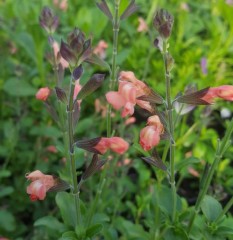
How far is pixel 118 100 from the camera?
80 cm

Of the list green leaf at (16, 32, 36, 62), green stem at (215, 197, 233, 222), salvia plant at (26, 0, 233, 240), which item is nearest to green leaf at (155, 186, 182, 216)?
salvia plant at (26, 0, 233, 240)

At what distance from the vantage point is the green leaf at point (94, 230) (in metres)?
1.01

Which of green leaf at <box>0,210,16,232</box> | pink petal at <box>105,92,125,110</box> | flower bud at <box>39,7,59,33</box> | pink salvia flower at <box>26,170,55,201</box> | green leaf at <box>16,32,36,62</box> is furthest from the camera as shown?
green leaf at <box>16,32,36,62</box>

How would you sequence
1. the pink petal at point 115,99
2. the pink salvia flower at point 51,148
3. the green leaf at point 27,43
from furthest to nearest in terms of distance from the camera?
the green leaf at point 27,43, the pink salvia flower at point 51,148, the pink petal at point 115,99

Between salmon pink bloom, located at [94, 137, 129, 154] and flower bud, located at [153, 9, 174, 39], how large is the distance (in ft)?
0.79

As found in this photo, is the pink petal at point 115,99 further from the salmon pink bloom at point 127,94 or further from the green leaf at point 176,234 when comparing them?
the green leaf at point 176,234

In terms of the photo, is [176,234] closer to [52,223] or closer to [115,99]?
[52,223]

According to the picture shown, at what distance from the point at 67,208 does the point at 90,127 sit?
2.55ft

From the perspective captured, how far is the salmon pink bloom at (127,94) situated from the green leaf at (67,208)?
39cm

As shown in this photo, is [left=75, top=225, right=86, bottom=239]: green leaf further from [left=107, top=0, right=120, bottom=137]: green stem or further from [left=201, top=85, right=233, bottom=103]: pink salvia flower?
[left=201, top=85, right=233, bottom=103]: pink salvia flower

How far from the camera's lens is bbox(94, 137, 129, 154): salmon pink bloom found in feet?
2.90

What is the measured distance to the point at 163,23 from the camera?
34.9 inches

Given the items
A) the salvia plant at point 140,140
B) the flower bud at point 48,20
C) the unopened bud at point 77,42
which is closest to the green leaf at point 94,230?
the salvia plant at point 140,140

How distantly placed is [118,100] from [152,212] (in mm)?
529
